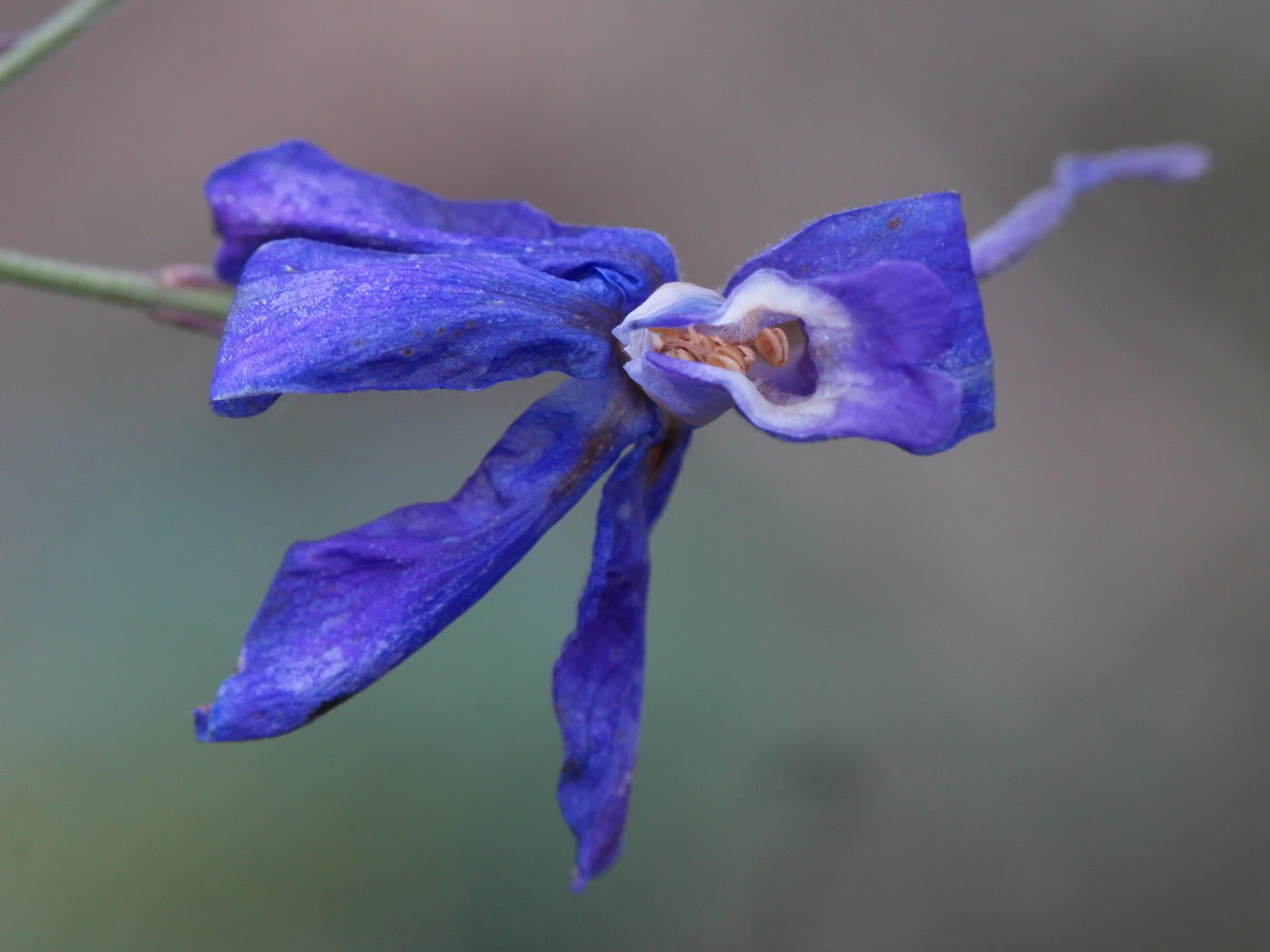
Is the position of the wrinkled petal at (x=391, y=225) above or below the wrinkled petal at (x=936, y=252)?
above

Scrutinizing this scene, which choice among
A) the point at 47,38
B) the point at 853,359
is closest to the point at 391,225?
the point at 47,38

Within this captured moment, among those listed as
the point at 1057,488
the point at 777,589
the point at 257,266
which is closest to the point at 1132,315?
the point at 1057,488

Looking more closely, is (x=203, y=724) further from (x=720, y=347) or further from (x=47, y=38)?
(x=47, y=38)

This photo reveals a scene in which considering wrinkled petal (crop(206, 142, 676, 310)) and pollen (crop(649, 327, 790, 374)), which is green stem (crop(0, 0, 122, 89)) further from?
pollen (crop(649, 327, 790, 374))

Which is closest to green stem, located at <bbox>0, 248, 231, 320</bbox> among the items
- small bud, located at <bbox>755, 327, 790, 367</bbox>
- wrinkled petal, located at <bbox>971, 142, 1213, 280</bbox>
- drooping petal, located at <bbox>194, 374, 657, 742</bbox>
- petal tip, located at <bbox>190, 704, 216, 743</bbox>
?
drooping petal, located at <bbox>194, 374, 657, 742</bbox>

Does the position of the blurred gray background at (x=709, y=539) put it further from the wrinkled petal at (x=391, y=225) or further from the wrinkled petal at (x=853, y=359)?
the wrinkled petal at (x=853, y=359)

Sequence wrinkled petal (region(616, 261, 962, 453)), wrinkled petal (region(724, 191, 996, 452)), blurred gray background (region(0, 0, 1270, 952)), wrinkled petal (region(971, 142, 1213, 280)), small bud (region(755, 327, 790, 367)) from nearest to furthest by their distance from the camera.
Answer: wrinkled petal (region(616, 261, 962, 453))
wrinkled petal (region(724, 191, 996, 452))
small bud (region(755, 327, 790, 367))
wrinkled petal (region(971, 142, 1213, 280))
blurred gray background (region(0, 0, 1270, 952))

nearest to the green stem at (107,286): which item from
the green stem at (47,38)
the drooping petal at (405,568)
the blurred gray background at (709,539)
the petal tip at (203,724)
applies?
the green stem at (47,38)
